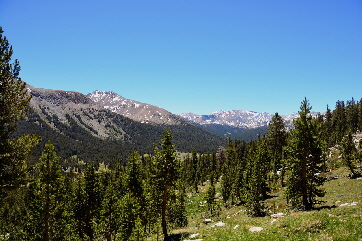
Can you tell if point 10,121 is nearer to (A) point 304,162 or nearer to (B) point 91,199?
(B) point 91,199

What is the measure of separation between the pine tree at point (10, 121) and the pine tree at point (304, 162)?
1181 inches

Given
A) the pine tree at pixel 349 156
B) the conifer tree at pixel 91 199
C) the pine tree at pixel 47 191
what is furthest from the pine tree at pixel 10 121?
the pine tree at pixel 349 156

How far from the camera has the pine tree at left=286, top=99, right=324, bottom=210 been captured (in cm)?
2697

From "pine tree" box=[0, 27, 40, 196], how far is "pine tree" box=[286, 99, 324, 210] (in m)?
30.0

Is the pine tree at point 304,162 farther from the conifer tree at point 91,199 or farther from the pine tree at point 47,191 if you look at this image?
the pine tree at point 47,191

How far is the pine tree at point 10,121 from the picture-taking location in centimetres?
1602

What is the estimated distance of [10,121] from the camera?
16.4m

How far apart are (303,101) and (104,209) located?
1346 inches

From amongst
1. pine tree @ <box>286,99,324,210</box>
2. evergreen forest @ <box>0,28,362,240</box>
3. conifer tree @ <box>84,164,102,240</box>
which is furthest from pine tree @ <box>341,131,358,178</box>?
conifer tree @ <box>84,164,102,240</box>

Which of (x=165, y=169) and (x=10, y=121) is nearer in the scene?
(x=10, y=121)

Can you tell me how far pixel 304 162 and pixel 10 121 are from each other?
32199 millimetres

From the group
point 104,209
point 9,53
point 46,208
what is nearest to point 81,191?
point 104,209

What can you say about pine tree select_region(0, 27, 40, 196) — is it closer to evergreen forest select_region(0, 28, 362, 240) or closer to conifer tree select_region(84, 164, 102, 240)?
evergreen forest select_region(0, 28, 362, 240)

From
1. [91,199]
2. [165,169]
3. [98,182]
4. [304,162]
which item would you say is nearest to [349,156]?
[304,162]
